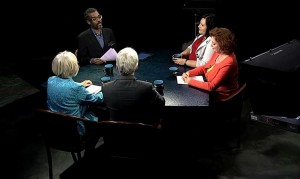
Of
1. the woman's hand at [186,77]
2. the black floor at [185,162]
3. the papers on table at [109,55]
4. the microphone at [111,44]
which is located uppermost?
the microphone at [111,44]

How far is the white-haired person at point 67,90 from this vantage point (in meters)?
2.97

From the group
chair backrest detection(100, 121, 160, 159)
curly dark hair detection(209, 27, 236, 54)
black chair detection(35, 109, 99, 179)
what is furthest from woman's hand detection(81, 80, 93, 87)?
curly dark hair detection(209, 27, 236, 54)

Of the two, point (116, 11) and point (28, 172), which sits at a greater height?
point (116, 11)

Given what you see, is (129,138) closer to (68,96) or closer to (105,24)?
(68,96)

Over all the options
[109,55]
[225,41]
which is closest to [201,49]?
[225,41]

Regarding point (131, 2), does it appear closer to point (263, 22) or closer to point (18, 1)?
point (18, 1)

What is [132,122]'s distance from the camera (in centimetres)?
266

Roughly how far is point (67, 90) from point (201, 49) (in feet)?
5.69

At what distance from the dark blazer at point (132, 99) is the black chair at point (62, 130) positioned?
28cm

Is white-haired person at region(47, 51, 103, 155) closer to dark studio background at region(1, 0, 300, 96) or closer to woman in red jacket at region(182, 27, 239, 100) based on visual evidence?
woman in red jacket at region(182, 27, 239, 100)

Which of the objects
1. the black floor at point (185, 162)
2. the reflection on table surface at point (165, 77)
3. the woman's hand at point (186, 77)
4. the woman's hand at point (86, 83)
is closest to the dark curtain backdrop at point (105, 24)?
the reflection on table surface at point (165, 77)

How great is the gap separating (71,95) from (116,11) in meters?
3.39

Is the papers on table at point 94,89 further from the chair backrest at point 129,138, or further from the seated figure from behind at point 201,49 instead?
the seated figure from behind at point 201,49

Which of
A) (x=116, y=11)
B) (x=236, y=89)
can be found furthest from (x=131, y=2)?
(x=236, y=89)
